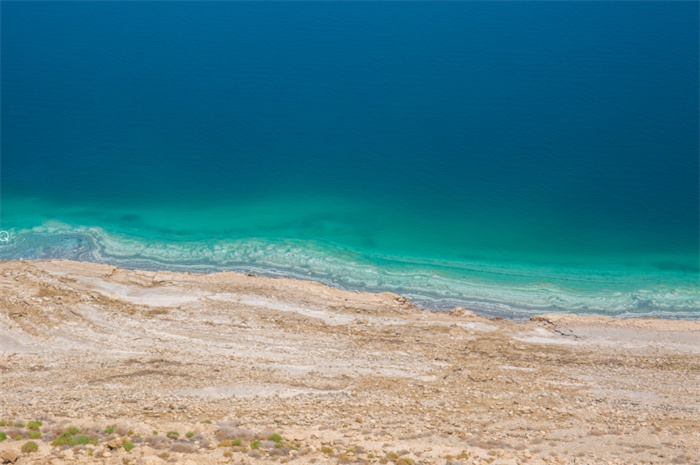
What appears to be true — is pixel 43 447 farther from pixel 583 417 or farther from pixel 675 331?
pixel 675 331

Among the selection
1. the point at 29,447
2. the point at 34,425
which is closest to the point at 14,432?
the point at 34,425

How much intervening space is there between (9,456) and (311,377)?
8.99 m

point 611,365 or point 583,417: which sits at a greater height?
point 611,365

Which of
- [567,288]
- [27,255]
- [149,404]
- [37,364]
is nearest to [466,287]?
[567,288]

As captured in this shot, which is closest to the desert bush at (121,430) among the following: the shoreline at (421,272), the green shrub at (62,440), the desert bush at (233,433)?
the green shrub at (62,440)

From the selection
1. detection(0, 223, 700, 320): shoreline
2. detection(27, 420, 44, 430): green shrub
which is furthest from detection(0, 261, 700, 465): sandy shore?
detection(0, 223, 700, 320): shoreline

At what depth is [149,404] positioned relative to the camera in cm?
1748

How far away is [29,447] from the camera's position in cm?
1345

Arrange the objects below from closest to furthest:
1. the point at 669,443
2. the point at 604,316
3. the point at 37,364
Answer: the point at 669,443, the point at 37,364, the point at 604,316

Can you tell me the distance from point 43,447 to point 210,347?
789cm

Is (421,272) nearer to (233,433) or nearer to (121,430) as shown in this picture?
(233,433)

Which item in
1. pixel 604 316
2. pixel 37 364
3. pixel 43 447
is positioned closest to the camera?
pixel 43 447

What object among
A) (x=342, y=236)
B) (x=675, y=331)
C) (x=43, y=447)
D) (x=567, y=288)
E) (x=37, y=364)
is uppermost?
(x=342, y=236)

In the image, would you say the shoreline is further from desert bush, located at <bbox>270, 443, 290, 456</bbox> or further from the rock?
the rock
